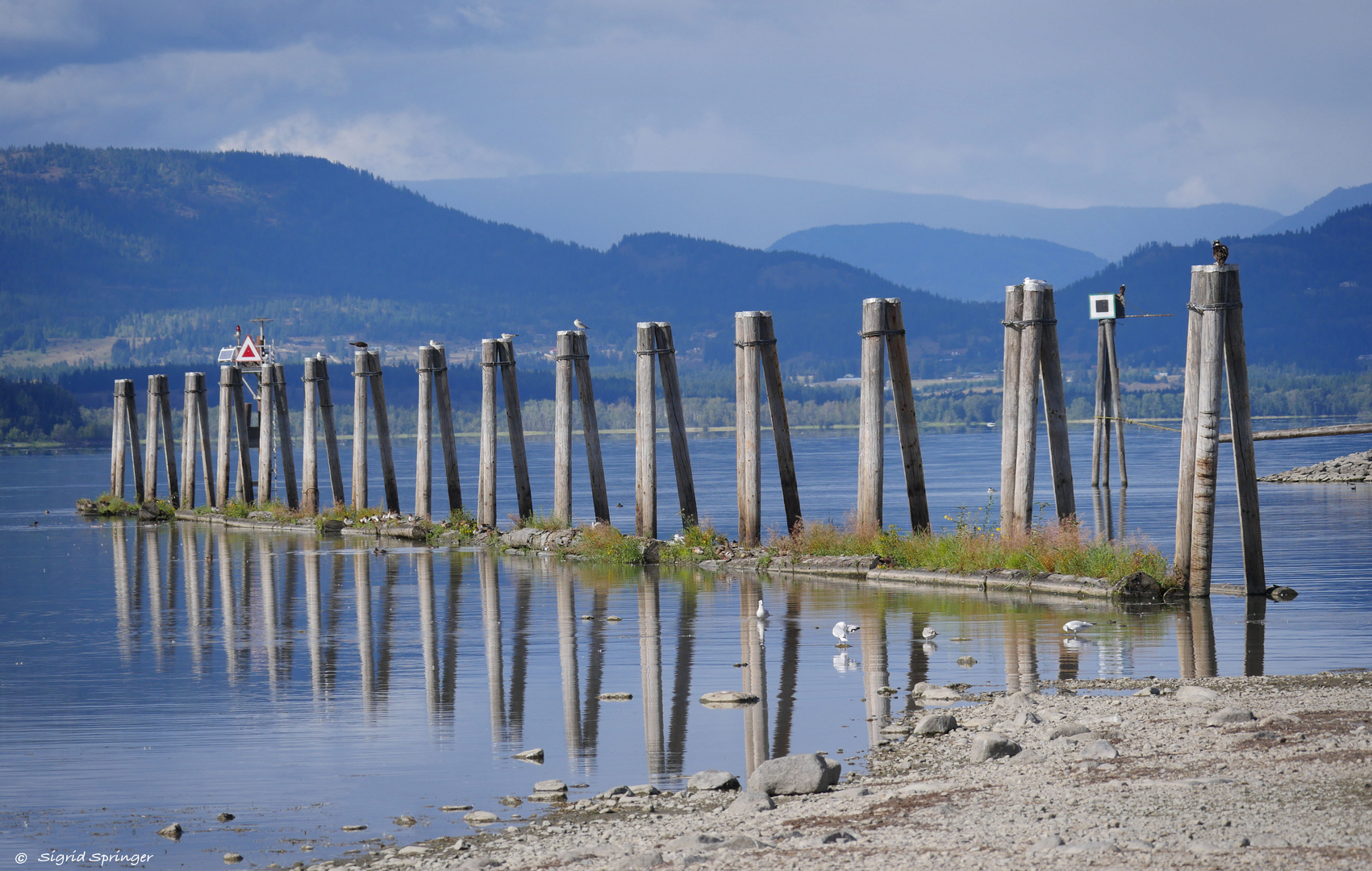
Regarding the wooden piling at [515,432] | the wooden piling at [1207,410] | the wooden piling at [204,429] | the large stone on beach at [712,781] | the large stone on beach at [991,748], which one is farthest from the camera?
the wooden piling at [204,429]

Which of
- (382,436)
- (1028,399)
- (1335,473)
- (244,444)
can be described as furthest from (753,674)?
(1335,473)

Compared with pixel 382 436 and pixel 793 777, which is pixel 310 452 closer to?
pixel 382 436

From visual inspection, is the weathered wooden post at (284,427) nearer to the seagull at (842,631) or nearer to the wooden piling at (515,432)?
the wooden piling at (515,432)

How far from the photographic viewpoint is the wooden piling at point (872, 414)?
859 inches

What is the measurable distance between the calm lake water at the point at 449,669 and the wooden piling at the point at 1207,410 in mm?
965

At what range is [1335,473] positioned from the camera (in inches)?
1831

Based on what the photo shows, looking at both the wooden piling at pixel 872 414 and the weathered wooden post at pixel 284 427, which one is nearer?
the wooden piling at pixel 872 414

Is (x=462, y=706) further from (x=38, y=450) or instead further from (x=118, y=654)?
(x=38, y=450)

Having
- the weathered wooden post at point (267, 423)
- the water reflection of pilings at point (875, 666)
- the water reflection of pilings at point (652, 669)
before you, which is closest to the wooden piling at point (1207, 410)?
the water reflection of pilings at point (875, 666)

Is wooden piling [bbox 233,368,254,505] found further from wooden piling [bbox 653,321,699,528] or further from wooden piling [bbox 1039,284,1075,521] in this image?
wooden piling [bbox 1039,284,1075,521]

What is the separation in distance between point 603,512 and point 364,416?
10882 mm

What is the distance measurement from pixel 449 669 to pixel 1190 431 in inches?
357

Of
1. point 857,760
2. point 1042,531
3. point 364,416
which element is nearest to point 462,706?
point 857,760

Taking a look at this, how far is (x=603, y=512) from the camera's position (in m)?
27.4
